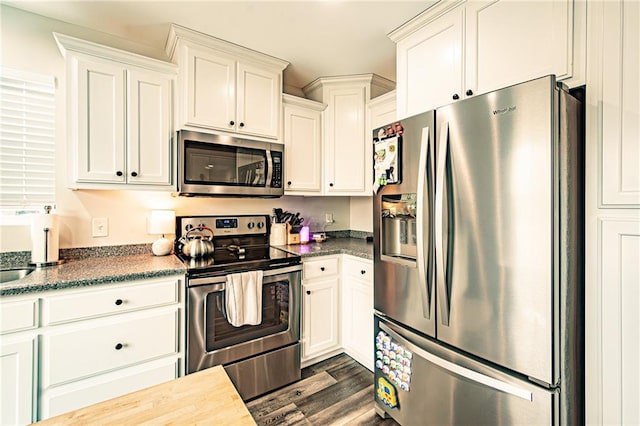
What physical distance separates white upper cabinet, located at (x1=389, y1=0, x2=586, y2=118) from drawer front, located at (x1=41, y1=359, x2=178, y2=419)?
2220 mm

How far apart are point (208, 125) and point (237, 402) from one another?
1839 mm

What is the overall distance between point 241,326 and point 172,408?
1.21 metres

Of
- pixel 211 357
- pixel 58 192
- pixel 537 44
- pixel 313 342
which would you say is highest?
pixel 537 44

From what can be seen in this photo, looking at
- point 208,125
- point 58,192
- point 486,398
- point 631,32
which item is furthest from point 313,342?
point 631,32

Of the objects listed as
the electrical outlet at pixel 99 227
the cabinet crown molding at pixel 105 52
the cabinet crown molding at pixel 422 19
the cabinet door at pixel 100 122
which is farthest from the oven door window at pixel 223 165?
the cabinet crown molding at pixel 422 19

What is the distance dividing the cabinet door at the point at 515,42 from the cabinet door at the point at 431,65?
0.07 m

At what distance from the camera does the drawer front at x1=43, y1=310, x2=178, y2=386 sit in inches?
55.9

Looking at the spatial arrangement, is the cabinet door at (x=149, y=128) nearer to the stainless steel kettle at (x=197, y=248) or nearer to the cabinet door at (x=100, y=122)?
the cabinet door at (x=100, y=122)

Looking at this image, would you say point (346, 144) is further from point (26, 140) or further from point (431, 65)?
point (26, 140)

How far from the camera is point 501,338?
3.87 ft

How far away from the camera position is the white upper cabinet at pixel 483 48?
1218mm

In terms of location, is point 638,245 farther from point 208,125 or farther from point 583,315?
point 208,125

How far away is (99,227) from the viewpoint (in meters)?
2.02

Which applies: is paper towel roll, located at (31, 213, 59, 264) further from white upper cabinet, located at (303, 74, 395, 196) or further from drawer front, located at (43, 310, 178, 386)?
white upper cabinet, located at (303, 74, 395, 196)
